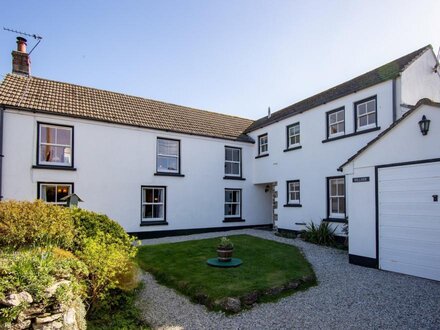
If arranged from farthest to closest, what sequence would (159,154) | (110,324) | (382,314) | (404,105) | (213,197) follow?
(213,197) < (159,154) < (404,105) < (382,314) < (110,324)

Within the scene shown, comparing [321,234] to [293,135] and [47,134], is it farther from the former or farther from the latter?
[47,134]

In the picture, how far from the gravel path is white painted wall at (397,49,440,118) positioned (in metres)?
6.54

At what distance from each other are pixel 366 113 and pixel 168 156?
32.1ft

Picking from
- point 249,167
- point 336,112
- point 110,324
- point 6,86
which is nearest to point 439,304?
point 110,324

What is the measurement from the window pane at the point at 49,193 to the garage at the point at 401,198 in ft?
39.6

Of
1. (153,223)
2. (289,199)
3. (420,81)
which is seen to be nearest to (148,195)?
(153,223)

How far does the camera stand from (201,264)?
30.6ft

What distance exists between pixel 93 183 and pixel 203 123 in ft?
24.4

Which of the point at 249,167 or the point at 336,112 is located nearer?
the point at 336,112

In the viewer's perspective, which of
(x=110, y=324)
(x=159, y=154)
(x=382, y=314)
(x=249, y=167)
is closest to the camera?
(x=110, y=324)

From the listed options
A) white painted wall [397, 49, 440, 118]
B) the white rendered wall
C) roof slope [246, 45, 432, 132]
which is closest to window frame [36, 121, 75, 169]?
the white rendered wall

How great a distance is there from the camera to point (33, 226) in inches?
247

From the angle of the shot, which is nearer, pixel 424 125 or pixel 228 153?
pixel 424 125

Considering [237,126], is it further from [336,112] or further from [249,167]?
[336,112]
